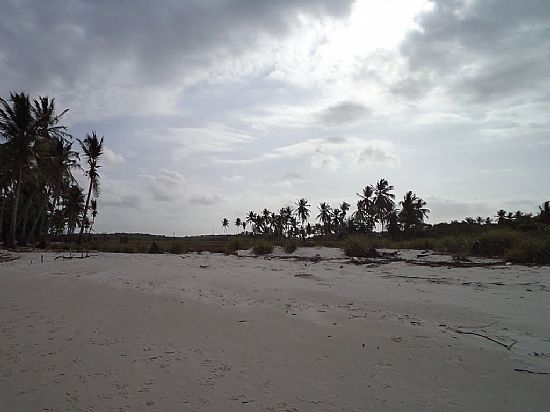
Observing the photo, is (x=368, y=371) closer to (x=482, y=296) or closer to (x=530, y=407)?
(x=530, y=407)

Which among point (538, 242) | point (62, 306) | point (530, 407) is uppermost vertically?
point (538, 242)

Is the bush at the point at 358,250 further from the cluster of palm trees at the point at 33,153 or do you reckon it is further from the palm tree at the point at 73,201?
the palm tree at the point at 73,201

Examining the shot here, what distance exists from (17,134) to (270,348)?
847 inches

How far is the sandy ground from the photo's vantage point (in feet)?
7.90

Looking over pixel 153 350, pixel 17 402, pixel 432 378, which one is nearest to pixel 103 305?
pixel 153 350

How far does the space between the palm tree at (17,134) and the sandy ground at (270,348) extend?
628 inches

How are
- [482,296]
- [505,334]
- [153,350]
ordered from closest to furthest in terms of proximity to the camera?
[153,350] < [505,334] < [482,296]

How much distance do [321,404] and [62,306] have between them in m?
3.92

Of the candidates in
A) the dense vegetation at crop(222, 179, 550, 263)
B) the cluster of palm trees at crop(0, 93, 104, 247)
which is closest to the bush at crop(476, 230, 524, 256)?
the dense vegetation at crop(222, 179, 550, 263)

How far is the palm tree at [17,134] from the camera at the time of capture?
61.0 ft

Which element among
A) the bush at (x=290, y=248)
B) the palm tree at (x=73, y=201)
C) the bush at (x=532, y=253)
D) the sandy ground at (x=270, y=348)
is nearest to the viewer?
the sandy ground at (x=270, y=348)

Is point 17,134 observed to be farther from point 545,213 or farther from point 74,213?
point 545,213

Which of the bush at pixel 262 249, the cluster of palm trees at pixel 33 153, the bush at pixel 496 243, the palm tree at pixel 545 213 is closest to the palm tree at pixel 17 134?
the cluster of palm trees at pixel 33 153

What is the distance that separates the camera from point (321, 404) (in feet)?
7.65
